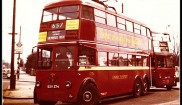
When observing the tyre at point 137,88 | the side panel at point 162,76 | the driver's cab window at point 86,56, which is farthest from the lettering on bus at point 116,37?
the side panel at point 162,76

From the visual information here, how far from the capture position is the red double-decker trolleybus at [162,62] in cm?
1585

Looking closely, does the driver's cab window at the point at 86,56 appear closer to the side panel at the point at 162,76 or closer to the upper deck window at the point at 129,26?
the upper deck window at the point at 129,26

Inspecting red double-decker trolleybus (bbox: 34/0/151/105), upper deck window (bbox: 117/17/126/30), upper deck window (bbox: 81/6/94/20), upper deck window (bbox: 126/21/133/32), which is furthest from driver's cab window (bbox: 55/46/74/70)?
upper deck window (bbox: 126/21/133/32)

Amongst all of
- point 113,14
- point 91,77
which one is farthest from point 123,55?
point 91,77

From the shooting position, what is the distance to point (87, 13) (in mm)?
10617

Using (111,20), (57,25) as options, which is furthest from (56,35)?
(111,20)

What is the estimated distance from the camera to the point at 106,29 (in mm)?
11570

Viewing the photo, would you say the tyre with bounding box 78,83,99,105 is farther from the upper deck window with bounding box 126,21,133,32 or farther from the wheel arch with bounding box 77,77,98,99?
the upper deck window with bounding box 126,21,133,32

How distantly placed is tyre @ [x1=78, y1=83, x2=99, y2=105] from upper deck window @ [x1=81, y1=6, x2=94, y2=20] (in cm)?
203

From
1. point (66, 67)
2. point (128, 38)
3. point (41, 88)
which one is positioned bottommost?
point (41, 88)

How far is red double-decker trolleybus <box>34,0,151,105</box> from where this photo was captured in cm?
1004

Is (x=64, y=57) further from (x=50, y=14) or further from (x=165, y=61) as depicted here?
(x=165, y=61)

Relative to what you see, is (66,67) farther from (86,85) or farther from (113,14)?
(113,14)

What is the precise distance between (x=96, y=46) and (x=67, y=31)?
1.13m
